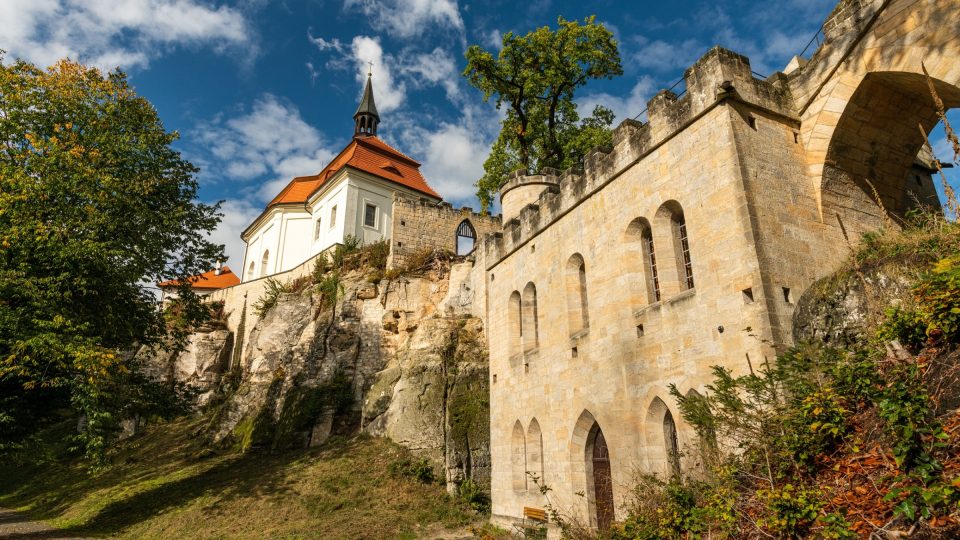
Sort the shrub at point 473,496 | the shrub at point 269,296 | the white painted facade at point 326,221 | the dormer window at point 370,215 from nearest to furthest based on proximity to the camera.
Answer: the shrub at point 473,496 < the shrub at point 269,296 < the white painted facade at point 326,221 < the dormer window at point 370,215

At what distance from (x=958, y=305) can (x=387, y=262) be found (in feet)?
78.5

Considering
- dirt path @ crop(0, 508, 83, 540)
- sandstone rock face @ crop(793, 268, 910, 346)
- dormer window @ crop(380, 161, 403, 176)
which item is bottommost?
dirt path @ crop(0, 508, 83, 540)

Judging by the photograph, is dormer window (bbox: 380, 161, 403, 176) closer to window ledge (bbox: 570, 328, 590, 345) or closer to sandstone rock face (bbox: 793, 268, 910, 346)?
window ledge (bbox: 570, 328, 590, 345)

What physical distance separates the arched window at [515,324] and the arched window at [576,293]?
2.59 meters

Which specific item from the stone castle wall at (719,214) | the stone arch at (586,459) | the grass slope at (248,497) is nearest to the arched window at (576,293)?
the stone castle wall at (719,214)

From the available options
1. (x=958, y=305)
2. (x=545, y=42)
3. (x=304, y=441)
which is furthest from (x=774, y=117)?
(x=304, y=441)

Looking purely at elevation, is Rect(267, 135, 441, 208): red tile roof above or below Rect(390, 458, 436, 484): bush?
above

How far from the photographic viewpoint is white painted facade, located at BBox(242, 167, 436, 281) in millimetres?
32281

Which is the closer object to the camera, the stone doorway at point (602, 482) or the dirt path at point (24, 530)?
the stone doorway at point (602, 482)

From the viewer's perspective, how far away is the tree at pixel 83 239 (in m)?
12.3

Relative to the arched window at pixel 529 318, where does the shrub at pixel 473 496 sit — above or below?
below

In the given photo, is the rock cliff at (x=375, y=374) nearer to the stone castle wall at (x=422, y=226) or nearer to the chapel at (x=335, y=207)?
the stone castle wall at (x=422, y=226)

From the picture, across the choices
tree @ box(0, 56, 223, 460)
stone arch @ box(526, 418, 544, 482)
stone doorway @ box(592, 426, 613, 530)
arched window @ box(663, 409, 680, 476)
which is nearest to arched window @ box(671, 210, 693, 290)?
arched window @ box(663, 409, 680, 476)

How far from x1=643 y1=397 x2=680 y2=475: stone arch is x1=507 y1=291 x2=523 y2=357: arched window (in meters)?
5.58
